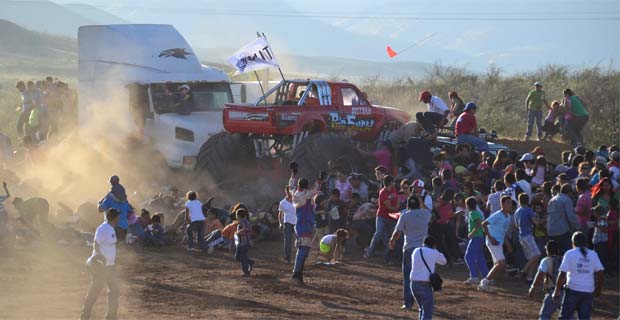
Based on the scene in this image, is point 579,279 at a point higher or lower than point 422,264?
lower

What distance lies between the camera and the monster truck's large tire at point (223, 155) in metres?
22.1

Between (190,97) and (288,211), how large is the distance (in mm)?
8572

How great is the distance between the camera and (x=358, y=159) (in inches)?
821

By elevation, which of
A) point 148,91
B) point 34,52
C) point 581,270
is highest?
point 34,52

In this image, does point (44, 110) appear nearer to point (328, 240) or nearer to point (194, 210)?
point (194, 210)

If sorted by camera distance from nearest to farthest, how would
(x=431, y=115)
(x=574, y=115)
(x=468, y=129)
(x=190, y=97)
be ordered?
(x=468, y=129) → (x=431, y=115) → (x=574, y=115) → (x=190, y=97)

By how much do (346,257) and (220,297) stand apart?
395cm

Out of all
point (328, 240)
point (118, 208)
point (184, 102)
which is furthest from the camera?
point (184, 102)

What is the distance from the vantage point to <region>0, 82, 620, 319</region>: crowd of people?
12945mm

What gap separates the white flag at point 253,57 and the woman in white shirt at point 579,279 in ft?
38.9

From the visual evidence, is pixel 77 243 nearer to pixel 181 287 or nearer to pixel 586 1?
pixel 181 287

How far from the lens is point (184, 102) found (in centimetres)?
2531

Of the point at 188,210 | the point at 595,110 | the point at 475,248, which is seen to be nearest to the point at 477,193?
the point at 475,248

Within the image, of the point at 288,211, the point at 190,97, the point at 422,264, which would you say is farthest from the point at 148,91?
the point at 422,264
